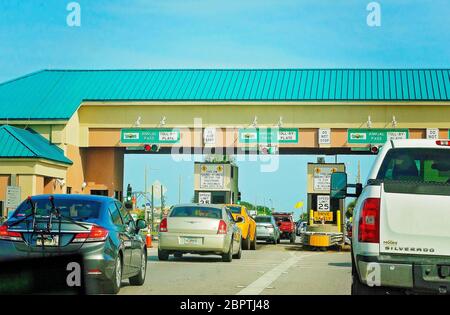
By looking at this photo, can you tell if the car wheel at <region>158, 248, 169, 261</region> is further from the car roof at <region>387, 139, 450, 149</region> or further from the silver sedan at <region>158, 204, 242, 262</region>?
the car roof at <region>387, 139, 450, 149</region>

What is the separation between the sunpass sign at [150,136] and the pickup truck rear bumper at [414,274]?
134 feet

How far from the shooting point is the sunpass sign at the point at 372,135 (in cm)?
4738

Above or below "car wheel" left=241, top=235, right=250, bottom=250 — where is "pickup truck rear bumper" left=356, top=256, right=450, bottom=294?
above

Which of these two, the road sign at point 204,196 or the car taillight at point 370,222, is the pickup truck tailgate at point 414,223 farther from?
the road sign at point 204,196

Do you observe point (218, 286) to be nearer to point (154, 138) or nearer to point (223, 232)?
point (223, 232)

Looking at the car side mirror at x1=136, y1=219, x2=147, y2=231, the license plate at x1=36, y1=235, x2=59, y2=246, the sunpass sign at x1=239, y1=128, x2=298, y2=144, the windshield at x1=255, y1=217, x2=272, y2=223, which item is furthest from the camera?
the sunpass sign at x1=239, y1=128, x2=298, y2=144

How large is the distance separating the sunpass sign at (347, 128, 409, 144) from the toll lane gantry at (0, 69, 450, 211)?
57 mm

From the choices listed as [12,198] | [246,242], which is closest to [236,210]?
[246,242]

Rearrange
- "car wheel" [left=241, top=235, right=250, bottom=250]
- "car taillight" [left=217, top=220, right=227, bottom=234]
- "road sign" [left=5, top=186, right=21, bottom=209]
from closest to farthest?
1. "car taillight" [left=217, top=220, right=227, bottom=234]
2. "road sign" [left=5, top=186, right=21, bottom=209]
3. "car wheel" [left=241, top=235, right=250, bottom=250]

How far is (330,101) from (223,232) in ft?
92.0

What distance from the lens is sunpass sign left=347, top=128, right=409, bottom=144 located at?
4738 centimetres

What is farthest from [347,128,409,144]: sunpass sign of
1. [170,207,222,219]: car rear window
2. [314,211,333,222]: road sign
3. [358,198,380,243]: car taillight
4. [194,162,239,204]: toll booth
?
[358,198,380,243]: car taillight

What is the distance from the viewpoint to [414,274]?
8.44 meters
